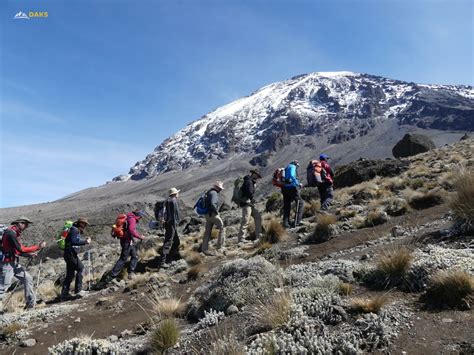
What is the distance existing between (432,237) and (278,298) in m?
3.51

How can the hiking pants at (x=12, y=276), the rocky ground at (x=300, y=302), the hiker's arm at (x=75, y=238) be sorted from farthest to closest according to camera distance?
1. the hiker's arm at (x=75, y=238)
2. the hiking pants at (x=12, y=276)
3. the rocky ground at (x=300, y=302)

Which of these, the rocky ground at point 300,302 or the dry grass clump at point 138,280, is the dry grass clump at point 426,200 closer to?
the rocky ground at point 300,302

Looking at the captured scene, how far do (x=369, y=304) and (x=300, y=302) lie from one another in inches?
31.6

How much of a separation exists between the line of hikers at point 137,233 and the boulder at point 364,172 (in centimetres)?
876

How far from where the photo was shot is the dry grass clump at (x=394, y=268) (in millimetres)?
4973

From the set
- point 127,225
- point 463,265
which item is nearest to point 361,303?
point 463,265

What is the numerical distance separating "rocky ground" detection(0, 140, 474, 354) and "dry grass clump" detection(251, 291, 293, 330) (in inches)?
0.5

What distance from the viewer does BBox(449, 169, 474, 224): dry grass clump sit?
20.2ft

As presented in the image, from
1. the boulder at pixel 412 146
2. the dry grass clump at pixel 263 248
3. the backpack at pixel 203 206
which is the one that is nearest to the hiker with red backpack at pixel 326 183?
the dry grass clump at pixel 263 248

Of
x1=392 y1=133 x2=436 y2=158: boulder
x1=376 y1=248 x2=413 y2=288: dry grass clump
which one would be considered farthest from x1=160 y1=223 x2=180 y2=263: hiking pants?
x1=392 y1=133 x2=436 y2=158: boulder

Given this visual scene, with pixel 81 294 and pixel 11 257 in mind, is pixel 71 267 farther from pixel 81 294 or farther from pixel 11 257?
pixel 11 257

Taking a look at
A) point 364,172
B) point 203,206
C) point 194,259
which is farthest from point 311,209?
point 364,172

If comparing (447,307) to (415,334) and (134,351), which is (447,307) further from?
(134,351)

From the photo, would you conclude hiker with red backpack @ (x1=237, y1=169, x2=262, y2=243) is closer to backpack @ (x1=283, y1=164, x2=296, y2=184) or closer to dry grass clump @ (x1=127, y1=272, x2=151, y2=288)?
backpack @ (x1=283, y1=164, x2=296, y2=184)
